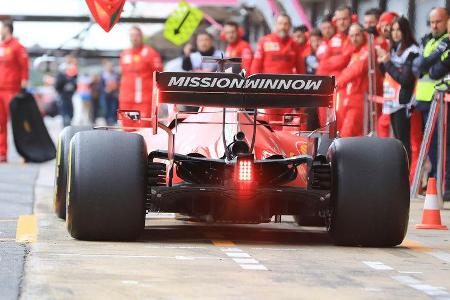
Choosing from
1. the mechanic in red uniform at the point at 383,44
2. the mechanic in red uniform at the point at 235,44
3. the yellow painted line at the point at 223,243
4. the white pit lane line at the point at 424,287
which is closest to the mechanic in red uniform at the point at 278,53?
the mechanic in red uniform at the point at 235,44

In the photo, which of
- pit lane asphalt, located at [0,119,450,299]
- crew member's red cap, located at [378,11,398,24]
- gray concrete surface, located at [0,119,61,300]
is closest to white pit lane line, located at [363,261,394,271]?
pit lane asphalt, located at [0,119,450,299]

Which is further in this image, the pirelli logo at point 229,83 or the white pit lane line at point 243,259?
the pirelli logo at point 229,83

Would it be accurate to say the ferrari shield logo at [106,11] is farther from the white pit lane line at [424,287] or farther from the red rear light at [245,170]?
the white pit lane line at [424,287]

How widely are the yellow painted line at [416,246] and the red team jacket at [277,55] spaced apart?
366 inches

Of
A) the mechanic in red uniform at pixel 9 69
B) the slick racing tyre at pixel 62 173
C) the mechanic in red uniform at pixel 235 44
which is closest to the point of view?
the slick racing tyre at pixel 62 173

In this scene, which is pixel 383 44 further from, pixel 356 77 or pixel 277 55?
pixel 277 55

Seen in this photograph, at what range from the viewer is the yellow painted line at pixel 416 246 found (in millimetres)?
10292

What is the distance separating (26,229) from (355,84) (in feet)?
24.8

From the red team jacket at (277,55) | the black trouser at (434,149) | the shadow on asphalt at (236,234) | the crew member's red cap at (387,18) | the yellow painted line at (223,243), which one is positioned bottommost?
the yellow painted line at (223,243)

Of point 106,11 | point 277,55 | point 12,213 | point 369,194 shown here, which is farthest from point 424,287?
point 277,55

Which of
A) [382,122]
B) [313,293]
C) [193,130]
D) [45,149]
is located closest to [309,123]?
[193,130]

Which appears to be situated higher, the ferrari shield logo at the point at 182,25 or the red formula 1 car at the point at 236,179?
the ferrari shield logo at the point at 182,25

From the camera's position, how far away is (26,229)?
11156 millimetres

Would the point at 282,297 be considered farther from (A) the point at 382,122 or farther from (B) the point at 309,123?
(A) the point at 382,122
